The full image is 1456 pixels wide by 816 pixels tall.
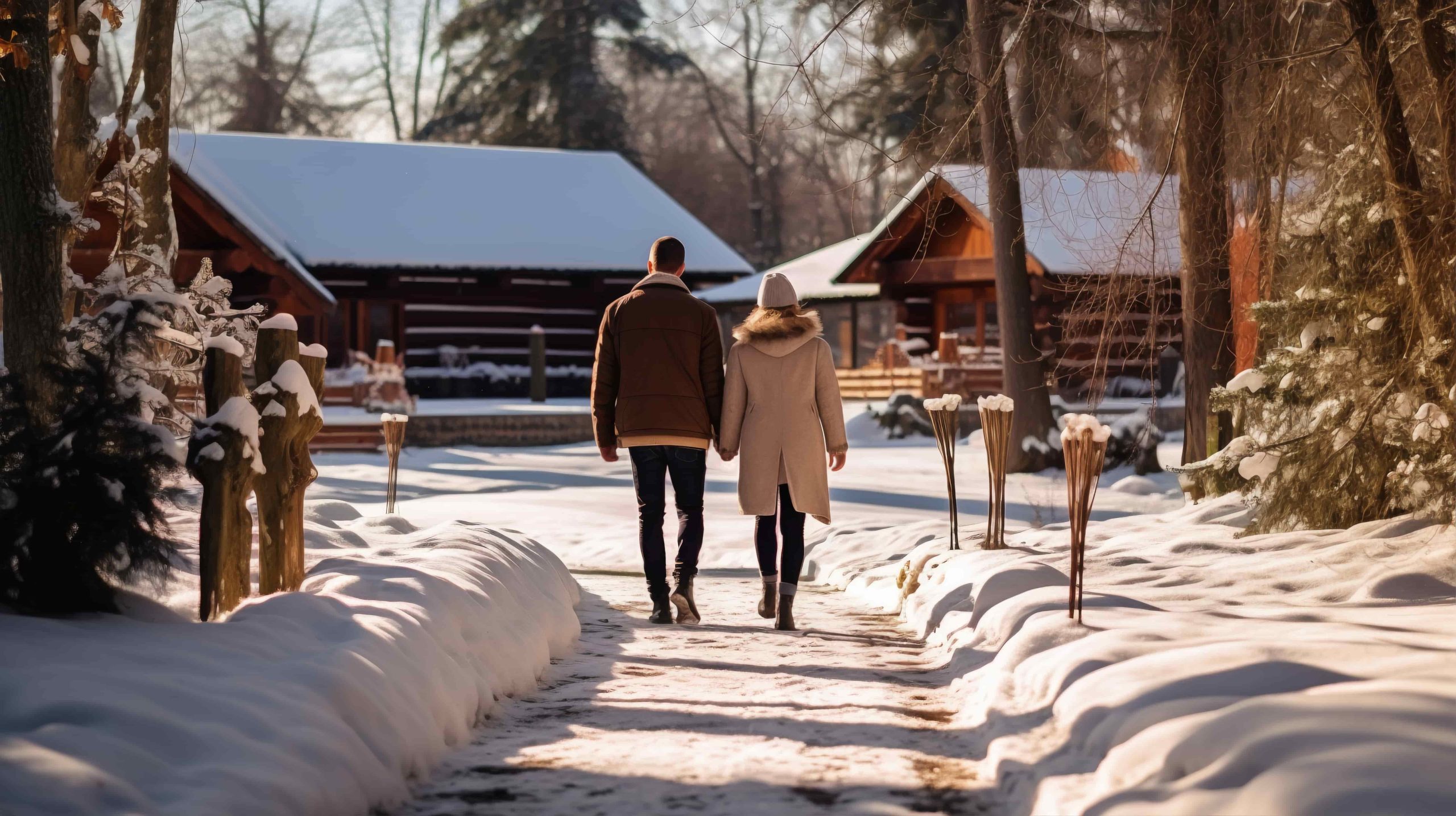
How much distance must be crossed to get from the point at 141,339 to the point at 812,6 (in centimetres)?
421

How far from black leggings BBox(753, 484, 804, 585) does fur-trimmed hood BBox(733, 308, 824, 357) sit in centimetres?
69

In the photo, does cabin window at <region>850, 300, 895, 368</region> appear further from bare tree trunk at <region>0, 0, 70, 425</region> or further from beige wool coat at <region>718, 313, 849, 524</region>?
bare tree trunk at <region>0, 0, 70, 425</region>

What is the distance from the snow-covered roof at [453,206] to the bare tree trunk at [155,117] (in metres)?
13.9

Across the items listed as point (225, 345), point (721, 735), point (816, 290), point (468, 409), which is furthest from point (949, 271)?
point (721, 735)

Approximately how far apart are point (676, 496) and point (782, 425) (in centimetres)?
63

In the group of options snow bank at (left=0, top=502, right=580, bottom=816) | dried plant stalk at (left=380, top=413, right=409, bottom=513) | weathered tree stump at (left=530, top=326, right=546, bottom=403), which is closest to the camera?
snow bank at (left=0, top=502, right=580, bottom=816)

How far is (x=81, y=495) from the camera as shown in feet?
15.3

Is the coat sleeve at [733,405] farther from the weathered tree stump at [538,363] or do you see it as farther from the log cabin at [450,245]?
the weathered tree stump at [538,363]

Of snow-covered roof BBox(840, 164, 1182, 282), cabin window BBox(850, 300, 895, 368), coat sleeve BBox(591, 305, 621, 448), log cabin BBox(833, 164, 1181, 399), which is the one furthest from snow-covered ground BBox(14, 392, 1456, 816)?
cabin window BBox(850, 300, 895, 368)

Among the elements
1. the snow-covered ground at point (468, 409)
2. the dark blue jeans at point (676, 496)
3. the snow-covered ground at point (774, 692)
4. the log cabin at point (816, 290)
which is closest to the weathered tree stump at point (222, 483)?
the snow-covered ground at point (774, 692)

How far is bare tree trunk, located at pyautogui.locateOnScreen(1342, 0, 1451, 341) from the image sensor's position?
6.31m

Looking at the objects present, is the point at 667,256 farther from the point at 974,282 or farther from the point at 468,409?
the point at 974,282

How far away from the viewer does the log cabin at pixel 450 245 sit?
88.4 feet

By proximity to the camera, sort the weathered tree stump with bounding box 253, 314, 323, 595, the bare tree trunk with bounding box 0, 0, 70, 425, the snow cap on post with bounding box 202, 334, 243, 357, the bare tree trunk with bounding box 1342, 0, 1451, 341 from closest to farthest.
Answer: the snow cap on post with bounding box 202, 334, 243, 357 → the weathered tree stump with bounding box 253, 314, 323, 595 → the bare tree trunk with bounding box 1342, 0, 1451, 341 → the bare tree trunk with bounding box 0, 0, 70, 425
